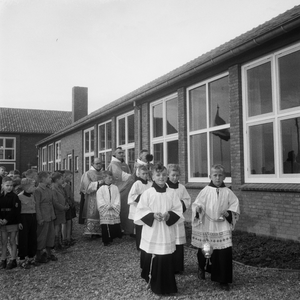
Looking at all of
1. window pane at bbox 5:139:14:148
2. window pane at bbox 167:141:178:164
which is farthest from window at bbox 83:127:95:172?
window pane at bbox 5:139:14:148

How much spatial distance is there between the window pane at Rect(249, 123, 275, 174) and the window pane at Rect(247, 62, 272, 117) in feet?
1.23

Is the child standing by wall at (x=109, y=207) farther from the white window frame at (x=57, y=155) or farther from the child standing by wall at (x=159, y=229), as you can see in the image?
the white window frame at (x=57, y=155)

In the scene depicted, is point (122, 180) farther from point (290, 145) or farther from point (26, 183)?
point (290, 145)

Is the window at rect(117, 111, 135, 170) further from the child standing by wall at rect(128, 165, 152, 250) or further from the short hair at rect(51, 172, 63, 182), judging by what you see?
Answer: the child standing by wall at rect(128, 165, 152, 250)

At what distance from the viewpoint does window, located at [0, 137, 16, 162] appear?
1438 inches

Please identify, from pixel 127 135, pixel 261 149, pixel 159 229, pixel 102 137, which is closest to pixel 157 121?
pixel 127 135

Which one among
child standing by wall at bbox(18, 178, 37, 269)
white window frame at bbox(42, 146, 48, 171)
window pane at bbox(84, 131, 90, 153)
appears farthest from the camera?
white window frame at bbox(42, 146, 48, 171)

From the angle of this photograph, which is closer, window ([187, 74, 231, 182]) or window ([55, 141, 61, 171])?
window ([187, 74, 231, 182])

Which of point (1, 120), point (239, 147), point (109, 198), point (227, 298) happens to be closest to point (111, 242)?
point (109, 198)

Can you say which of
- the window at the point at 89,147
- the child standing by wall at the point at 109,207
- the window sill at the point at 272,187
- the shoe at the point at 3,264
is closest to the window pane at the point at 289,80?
the window sill at the point at 272,187

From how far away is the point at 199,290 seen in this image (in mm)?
4605

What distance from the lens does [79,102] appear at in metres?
27.6

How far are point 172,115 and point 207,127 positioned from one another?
190cm

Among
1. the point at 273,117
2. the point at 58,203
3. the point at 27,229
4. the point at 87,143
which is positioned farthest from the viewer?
the point at 87,143
